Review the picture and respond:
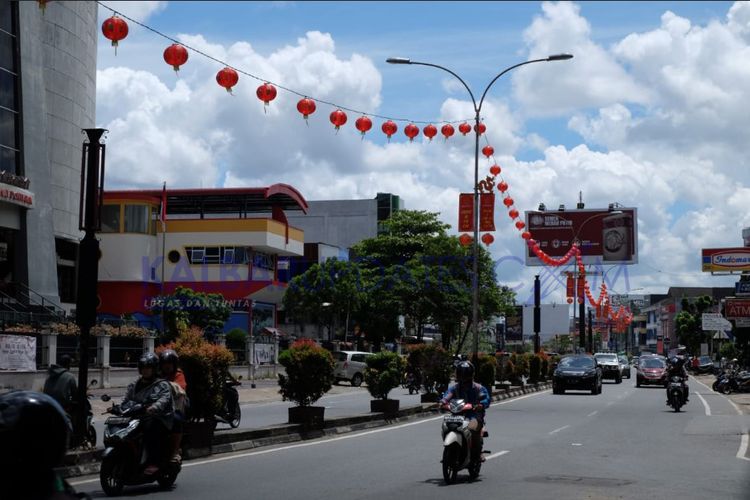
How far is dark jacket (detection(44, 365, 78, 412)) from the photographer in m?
14.2

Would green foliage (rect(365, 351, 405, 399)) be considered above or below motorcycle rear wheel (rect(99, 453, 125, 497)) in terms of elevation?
above

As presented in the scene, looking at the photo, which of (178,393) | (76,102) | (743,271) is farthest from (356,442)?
(743,271)

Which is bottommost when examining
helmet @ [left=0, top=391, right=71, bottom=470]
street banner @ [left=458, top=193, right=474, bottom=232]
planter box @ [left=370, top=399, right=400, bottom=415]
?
planter box @ [left=370, top=399, right=400, bottom=415]

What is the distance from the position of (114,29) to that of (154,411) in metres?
7.37

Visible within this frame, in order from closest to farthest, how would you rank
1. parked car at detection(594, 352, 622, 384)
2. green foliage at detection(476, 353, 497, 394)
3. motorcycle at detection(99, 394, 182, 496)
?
motorcycle at detection(99, 394, 182, 496) < green foliage at detection(476, 353, 497, 394) < parked car at detection(594, 352, 622, 384)

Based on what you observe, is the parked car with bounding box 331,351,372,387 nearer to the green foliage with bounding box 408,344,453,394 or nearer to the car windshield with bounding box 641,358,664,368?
the car windshield with bounding box 641,358,664,368

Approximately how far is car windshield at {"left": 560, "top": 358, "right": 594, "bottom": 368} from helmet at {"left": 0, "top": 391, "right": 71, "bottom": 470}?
38746 millimetres

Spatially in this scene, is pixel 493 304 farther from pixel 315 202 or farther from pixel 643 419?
pixel 643 419

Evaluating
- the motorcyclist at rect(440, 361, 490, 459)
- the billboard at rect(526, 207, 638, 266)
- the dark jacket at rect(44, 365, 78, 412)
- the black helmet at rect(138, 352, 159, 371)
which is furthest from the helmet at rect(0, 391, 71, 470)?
the billboard at rect(526, 207, 638, 266)

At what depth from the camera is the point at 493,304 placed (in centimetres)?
7531

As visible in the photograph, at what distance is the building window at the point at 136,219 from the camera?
6112 cm

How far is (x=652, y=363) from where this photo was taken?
4875 cm

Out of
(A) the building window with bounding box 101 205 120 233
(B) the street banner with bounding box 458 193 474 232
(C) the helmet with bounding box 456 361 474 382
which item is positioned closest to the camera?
(C) the helmet with bounding box 456 361 474 382

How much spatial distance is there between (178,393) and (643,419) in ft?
54.7
